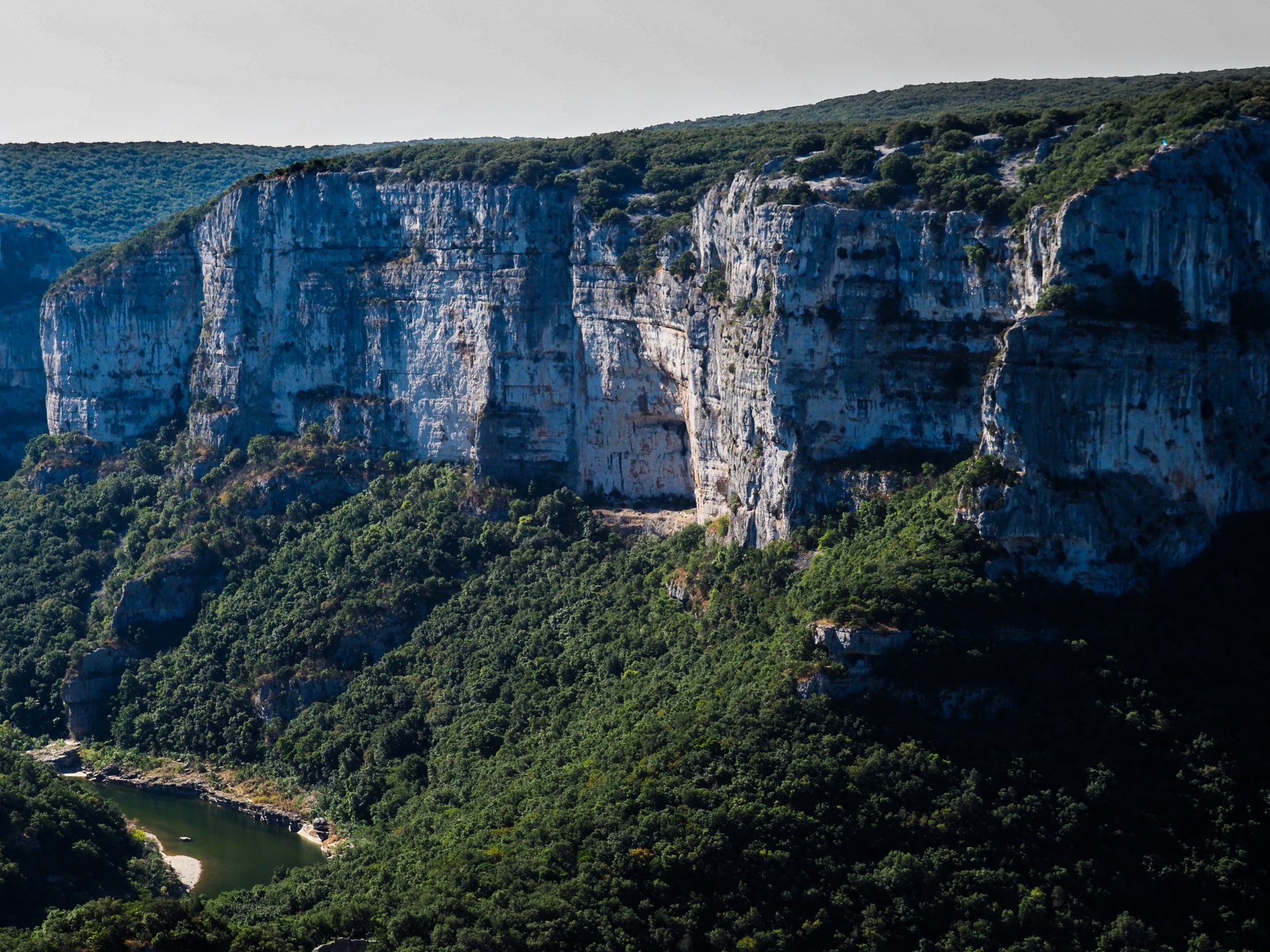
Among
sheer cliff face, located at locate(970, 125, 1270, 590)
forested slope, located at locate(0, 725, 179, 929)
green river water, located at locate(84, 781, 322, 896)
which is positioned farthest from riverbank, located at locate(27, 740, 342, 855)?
sheer cliff face, located at locate(970, 125, 1270, 590)

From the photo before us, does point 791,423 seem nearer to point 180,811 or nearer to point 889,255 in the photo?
point 889,255

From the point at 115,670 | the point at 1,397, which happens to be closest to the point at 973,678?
the point at 115,670

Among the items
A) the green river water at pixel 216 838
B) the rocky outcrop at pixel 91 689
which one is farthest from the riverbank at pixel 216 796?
the rocky outcrop at pixel 91 689

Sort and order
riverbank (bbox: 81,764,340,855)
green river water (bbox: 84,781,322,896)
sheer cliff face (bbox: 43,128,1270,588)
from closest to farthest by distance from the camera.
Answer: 1. sheer cliff face (bbox: 43,128,1270,588)
2. green river water (bbox: 84,781,322,896)
3. riverbank (bbox: 81,764,340,855)

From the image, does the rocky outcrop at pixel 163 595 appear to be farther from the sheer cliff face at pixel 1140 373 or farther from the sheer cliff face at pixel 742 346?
the sheer cliff face at pixel 1140 373

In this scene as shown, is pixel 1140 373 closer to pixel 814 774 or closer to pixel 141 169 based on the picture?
pixel 814 774

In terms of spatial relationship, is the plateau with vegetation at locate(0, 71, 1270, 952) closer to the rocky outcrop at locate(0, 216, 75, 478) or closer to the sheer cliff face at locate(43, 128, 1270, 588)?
the sheer cliff face at locate(43, 128, 1270, 588)

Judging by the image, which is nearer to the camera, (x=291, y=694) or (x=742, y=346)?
(x=742, y=346)

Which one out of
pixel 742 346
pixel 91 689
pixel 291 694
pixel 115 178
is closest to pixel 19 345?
pixel 115 178
